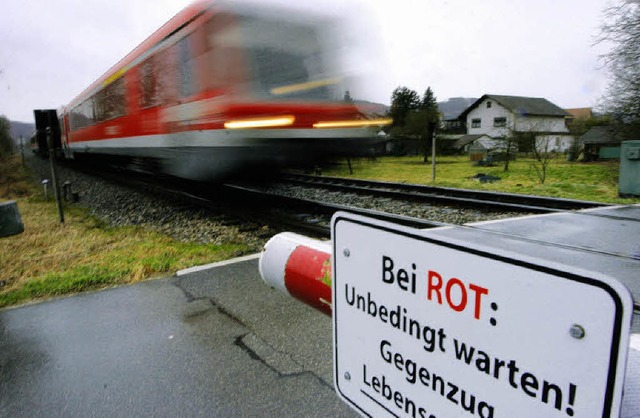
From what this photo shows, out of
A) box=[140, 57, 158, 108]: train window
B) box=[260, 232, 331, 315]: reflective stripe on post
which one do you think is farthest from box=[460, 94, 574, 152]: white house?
box=[260, 232, 331, 315]: reflective stripe on post

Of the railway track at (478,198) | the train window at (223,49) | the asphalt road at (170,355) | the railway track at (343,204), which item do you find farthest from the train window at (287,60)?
the asphalt road at (170,355)

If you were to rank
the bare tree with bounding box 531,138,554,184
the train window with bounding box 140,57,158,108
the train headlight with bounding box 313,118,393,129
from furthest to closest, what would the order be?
the bare tree with bounding box 531,138,554,184 → the train window with bounding box 140,57,158,108 → the train headlight with bounding box 313,118,393,129

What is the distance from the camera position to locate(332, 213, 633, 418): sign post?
0.57m

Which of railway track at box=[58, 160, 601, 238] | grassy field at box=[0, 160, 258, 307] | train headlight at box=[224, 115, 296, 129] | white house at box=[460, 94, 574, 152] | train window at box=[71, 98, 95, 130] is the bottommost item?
grassy field at box=[0, 160, 258, 307]

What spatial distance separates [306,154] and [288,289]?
5.85 metres

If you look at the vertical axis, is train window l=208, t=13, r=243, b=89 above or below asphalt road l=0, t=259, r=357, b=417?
above

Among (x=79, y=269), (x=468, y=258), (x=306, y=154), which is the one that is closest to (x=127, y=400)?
(x=468, y=258)

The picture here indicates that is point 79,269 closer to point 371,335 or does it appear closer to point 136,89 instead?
point 371,335

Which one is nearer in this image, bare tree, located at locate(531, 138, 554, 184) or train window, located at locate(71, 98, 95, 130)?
train window, located at locate(71, 98, 95, 130)

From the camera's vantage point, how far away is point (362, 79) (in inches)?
317

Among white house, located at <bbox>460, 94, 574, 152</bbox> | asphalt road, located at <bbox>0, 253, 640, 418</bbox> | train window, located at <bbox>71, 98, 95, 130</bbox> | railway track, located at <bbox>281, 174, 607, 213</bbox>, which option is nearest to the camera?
asphalt road, located at <bbox>0, 253, 640, 418</bbox>

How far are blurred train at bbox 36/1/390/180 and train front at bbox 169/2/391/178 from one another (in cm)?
2

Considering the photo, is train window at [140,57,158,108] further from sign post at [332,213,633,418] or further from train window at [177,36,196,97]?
sign post at [332,213,633,418]

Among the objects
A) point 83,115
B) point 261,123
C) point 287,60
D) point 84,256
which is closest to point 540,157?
point 287,60
